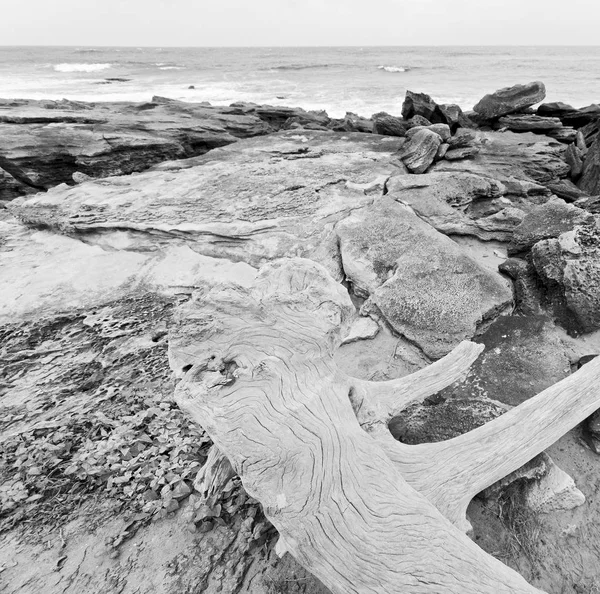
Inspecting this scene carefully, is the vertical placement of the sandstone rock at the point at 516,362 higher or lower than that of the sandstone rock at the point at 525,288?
lower

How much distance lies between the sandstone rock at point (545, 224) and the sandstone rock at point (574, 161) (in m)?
3.62

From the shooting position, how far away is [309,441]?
2.09 m

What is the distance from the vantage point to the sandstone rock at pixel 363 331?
392 cm

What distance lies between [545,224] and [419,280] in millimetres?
1754

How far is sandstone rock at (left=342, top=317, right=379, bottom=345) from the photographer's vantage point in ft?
12.9

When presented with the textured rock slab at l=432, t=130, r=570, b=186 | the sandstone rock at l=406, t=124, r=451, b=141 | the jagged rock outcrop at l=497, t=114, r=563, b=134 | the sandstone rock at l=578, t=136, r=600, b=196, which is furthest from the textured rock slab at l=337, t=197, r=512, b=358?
the jagged rock outcrop at l=497, t=114, r=563, b=134

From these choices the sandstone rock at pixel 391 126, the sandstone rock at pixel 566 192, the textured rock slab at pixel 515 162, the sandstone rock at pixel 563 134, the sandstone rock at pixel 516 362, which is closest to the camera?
the sandstone rock at pixel 516 362

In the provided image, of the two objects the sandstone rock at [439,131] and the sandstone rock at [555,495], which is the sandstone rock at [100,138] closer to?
the sandstone rock at [439,131]

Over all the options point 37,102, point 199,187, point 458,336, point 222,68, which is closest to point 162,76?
point 222,68

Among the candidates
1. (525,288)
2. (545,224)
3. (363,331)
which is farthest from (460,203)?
(363,331)

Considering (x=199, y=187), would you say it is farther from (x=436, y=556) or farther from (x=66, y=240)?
(x=436, y=556)

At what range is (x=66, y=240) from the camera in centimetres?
557

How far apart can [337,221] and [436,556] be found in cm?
433

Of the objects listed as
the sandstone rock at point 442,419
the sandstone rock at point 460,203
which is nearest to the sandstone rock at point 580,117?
the sandstone rock at point 460,203
